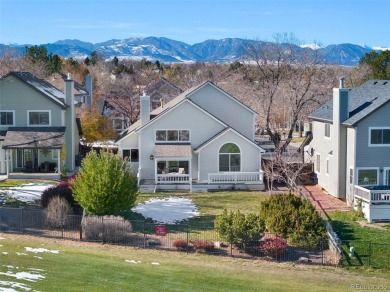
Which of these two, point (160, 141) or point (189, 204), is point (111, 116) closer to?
point (160, 141)

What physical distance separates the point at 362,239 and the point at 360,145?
8902 mm

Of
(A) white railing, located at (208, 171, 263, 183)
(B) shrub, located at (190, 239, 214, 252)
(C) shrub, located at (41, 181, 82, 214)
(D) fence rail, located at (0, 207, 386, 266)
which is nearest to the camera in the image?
(D) fence rail, located at (0, 207, 386, 266)

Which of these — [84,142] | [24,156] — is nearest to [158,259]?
[24,156]

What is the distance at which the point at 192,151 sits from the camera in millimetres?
39250

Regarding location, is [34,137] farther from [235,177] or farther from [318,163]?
[318,163]

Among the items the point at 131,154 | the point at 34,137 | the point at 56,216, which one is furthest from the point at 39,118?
the point at 56,216

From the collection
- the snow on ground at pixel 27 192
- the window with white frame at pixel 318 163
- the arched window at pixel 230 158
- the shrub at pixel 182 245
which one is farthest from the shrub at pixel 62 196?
the window with white frame at pixel 318 163

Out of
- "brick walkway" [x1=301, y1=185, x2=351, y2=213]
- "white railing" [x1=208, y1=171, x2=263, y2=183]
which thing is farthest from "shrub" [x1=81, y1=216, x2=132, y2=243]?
"white railing" [x1=208, y1=171, x2=263, y2=183]

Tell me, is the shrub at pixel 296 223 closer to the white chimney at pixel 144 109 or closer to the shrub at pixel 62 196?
the shrub at pixel 62 196

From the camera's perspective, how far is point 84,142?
5516 cm

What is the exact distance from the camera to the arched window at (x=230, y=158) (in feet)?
129

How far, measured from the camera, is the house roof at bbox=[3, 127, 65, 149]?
4003 cm

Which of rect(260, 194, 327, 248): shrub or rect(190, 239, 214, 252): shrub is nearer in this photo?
rect(190, 239, 214, 252): shrub

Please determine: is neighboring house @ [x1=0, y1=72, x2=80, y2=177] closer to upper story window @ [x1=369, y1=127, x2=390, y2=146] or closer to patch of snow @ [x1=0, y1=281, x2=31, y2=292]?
upper story window @ [x1=369, y1=127, x2=390, y2=146]
